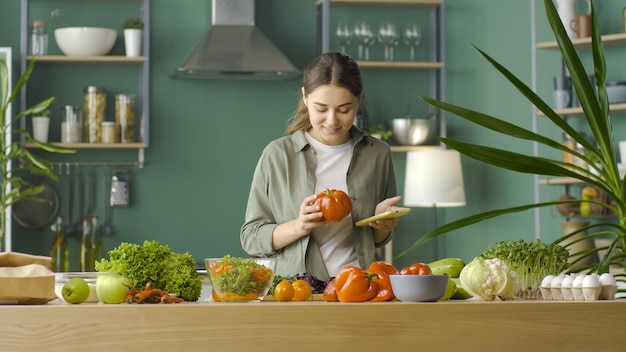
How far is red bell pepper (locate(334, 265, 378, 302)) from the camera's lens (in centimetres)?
216

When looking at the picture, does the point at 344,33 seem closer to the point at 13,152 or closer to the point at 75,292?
the point at 13,152

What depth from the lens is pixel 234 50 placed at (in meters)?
5.88

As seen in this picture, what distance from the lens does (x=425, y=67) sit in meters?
6.20

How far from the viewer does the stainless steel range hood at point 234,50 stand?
19.1 feet

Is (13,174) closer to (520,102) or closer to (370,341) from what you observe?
(520,102)

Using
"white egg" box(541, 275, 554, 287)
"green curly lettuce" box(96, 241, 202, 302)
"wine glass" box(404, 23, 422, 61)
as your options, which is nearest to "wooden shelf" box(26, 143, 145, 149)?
"wine glass" box(404, 23, 422, 61)

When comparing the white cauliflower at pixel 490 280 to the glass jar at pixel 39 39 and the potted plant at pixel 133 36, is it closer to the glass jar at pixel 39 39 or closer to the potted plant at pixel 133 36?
the potted plant at pixel 133 36

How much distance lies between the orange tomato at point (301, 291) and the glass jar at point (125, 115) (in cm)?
384

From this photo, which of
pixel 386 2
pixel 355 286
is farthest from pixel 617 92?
pixel 355 286

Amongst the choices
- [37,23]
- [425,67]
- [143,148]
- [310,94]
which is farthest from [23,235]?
[310,94]

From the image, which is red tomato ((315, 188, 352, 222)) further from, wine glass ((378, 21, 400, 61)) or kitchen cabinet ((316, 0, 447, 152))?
wine glass ((378, 21, 400, 61))

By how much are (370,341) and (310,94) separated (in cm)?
Answer: 112

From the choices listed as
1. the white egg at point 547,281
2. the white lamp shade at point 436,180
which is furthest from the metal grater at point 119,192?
the white egg at point 547,281

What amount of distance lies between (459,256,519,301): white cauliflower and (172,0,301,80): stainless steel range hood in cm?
377
